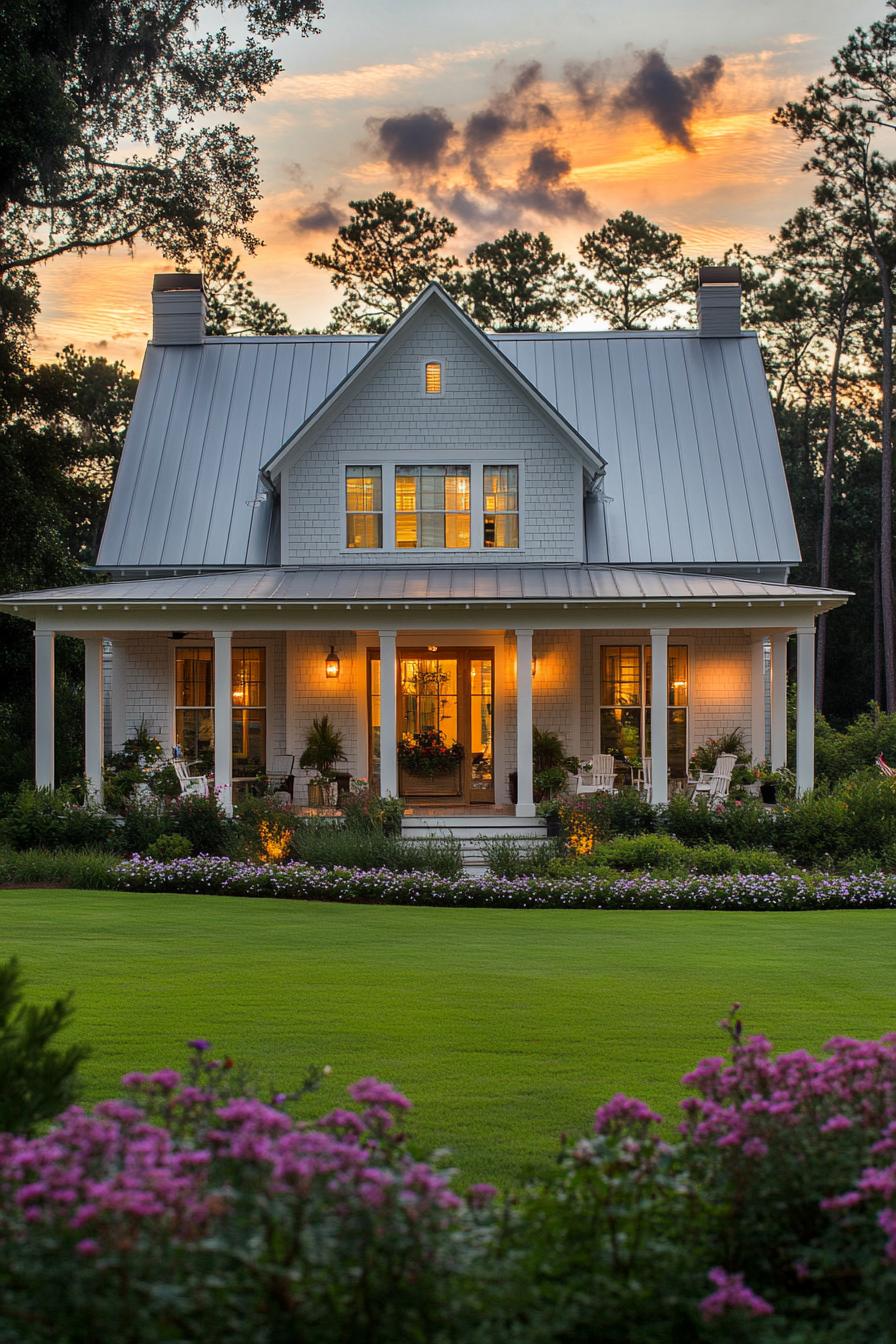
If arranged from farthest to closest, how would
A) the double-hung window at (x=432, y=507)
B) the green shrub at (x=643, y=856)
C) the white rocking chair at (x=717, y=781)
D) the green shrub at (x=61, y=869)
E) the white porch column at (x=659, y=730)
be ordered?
the double-hung window at (x=432, y=507), the white rocking chair at (x=717, y=781), the white porch column at (x=659, y=730), the green shrub at (x=643, y=856), the green shrub at (x=61, y=869)

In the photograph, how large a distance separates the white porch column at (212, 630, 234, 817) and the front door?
304 cm

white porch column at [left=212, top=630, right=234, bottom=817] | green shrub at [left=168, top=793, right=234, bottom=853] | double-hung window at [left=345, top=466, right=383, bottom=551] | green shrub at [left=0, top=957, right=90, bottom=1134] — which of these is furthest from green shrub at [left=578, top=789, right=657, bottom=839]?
green shrub at [left=0, top=957, right=90, bottom=1134]

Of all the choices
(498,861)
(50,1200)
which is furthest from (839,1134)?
(498,861)

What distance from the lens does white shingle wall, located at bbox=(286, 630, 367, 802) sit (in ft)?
70.0

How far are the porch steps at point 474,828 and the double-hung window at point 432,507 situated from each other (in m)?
4.74

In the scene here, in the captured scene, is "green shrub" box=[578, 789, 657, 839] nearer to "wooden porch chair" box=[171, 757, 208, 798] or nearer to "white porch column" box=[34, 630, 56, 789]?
"wooden porch chair" box=[171, 757, 208, 798]

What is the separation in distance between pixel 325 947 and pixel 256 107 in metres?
20.4

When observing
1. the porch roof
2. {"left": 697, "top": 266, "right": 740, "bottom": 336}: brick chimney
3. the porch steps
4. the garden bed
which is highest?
{"left": 697, "top": 266, "right": 740, "bottom": 336}: brick chimney

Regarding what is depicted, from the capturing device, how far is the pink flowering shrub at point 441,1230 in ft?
9.93

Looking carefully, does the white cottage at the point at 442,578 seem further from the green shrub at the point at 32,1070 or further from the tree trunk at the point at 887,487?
the green shrub at the point at 32,1070

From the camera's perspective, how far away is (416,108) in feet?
105

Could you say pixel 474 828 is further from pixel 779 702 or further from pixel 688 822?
pixel 779 702

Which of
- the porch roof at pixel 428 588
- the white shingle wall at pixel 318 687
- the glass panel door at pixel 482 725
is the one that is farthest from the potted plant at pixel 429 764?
the porch roof at pixel 428 588

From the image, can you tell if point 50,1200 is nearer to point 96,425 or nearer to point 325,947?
point 325,947
